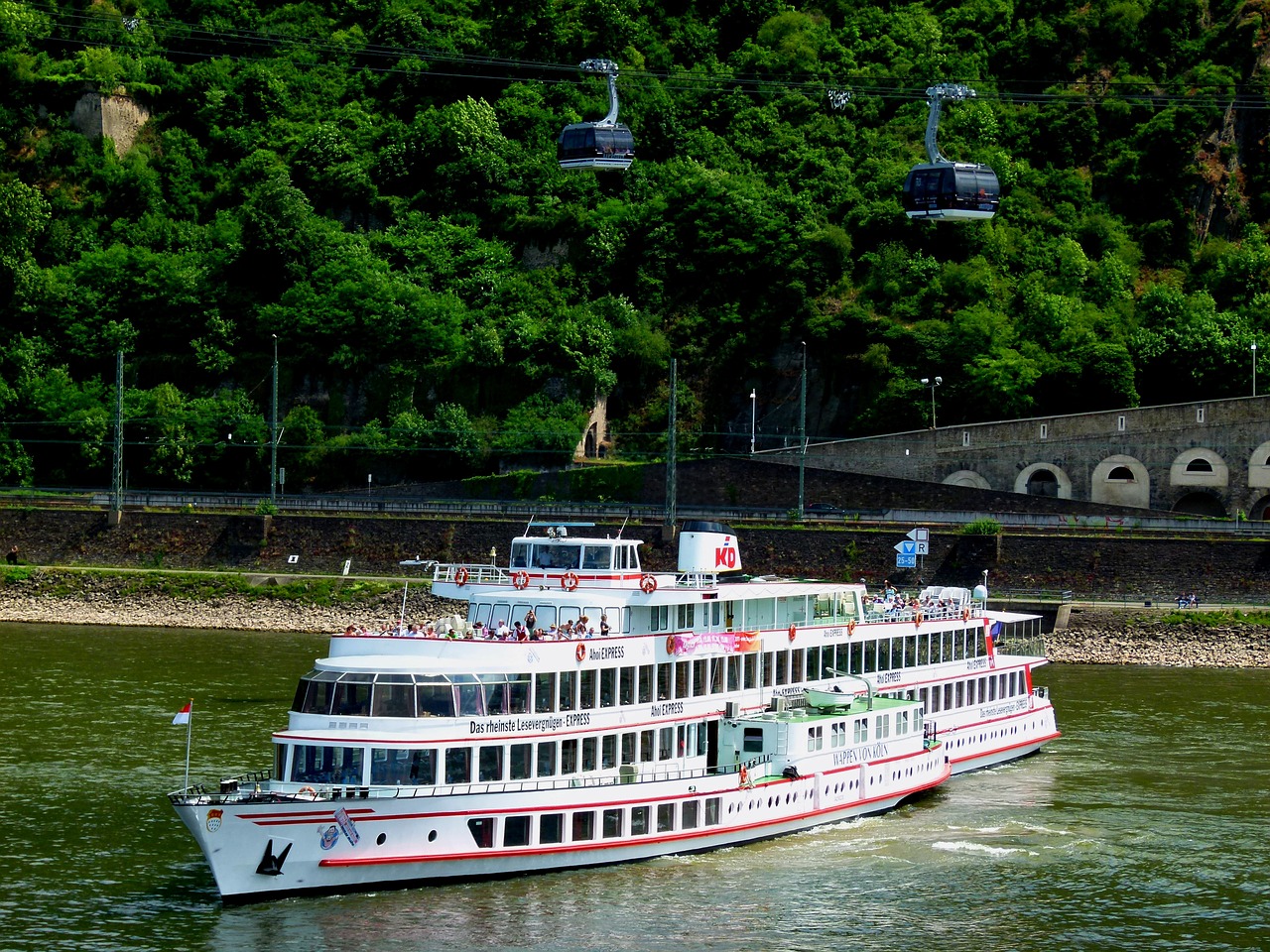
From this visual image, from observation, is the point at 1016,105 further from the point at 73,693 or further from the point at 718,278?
the point at 73,693

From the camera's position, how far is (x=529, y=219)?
10769cm

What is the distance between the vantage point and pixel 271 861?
3316 cm

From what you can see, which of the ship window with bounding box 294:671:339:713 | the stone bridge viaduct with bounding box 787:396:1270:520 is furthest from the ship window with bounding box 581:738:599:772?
the stone bridge viaduct with bounding box 787:396:1270:520

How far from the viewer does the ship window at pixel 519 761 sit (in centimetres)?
3572

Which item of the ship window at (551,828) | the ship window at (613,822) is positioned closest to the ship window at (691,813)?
the ship window at (613,822)

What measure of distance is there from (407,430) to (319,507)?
11346 mm

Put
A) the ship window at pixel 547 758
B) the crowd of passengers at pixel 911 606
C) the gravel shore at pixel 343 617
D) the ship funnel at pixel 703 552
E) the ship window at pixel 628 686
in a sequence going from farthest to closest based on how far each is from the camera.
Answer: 1. the gravel shore at pixel 343 617
2. the crowd of passengers at pixel 911 606
3. the ship funnel at pixel 703 552
4. the ship window at pixel 628 686
5. the ship window at pixel 547 758

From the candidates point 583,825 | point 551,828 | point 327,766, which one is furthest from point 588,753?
point 327,766

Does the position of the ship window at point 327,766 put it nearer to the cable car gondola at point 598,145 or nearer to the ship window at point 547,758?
the ship window at point 547,758

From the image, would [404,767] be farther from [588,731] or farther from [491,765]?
[588,731]

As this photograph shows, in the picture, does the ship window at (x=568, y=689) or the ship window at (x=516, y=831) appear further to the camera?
the ship window at (x=568, y=689)

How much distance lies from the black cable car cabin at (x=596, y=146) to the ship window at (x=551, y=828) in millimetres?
39762

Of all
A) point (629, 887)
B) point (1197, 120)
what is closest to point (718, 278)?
point (1197, 120)

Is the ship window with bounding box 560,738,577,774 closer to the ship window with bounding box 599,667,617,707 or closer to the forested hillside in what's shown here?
the ship window with bounding box 599,667,617,707
